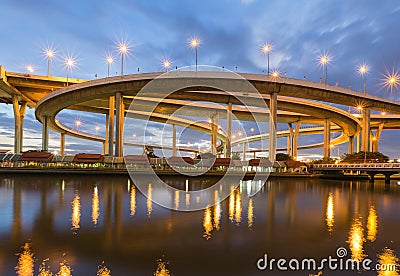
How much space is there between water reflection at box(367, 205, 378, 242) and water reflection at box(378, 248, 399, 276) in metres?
1.59

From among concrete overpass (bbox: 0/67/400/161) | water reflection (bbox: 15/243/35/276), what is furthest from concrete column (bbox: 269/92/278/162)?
water reflection (bbox: 15/243/35/276)

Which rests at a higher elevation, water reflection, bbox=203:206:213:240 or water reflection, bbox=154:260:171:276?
water reflection, bbox=154:260:171:276

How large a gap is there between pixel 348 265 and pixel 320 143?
158159 millimetres

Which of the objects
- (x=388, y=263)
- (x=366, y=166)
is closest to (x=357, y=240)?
(x=388, y=263)

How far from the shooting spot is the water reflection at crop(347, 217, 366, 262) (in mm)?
8982

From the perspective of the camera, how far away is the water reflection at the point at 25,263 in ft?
22.9

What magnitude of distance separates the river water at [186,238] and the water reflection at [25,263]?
2 centimetres

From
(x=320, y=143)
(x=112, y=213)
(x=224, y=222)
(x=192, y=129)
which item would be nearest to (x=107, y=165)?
(x=112, y=213)

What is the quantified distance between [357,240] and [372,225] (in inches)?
138

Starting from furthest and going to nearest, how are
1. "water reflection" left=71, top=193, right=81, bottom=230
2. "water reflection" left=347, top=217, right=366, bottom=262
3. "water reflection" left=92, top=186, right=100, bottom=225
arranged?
1. "water reflection" left=92, top=186, right=100, bottom=225
2. "water reflection" left=71, top=193, right=81, bottom=230
3. "water reflection" left=347, top=217, right=366, bottom=262

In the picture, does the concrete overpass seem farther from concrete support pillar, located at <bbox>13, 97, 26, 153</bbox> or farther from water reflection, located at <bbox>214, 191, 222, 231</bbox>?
water reflection, located at <bbox>214, 191, 222, 231</bbox>

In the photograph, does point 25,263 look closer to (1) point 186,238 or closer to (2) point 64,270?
(2) point 64,270

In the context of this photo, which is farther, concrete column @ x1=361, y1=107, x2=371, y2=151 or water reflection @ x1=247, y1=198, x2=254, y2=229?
concrete column @ x1=361, y1=107, x2=371, y2=151

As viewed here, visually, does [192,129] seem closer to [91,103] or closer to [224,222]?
[91,103]
